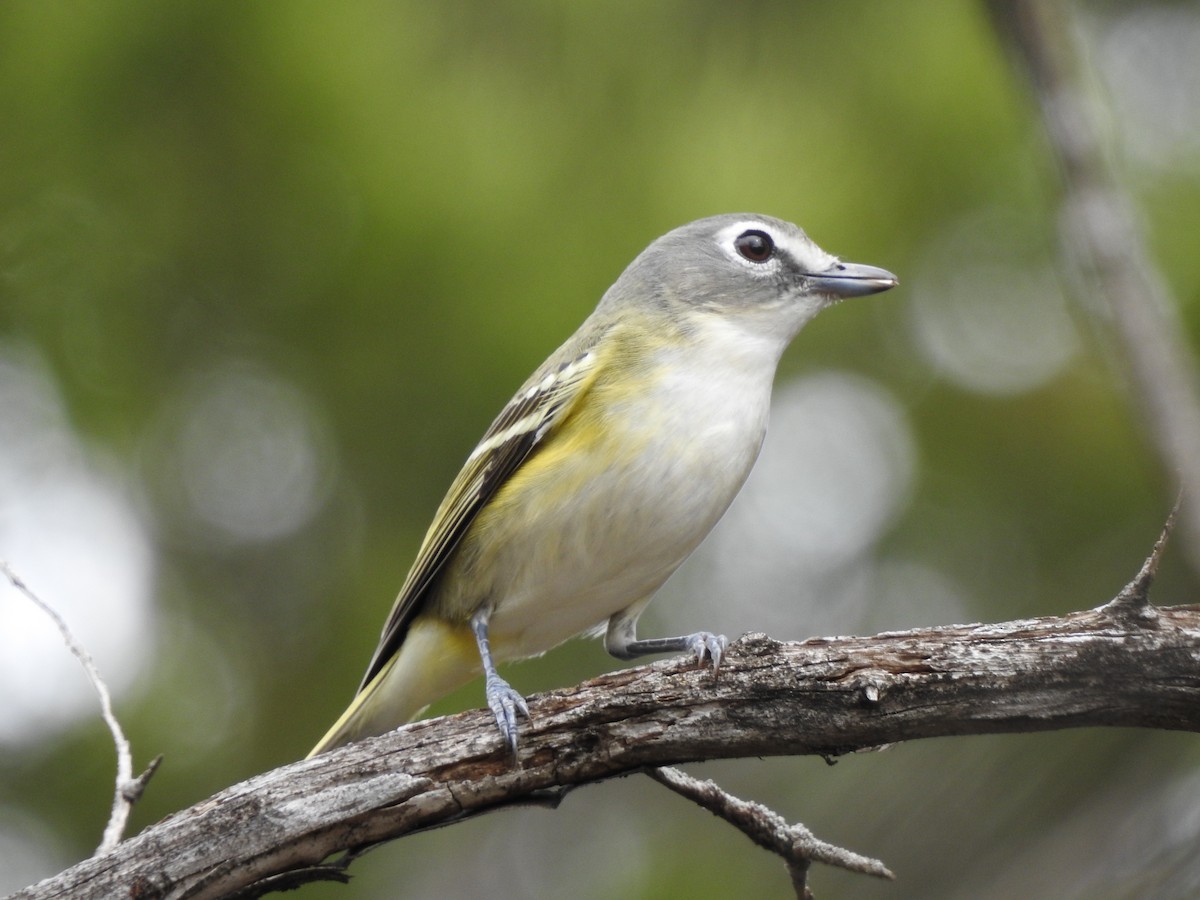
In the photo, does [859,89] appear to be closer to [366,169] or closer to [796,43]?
[796,43]

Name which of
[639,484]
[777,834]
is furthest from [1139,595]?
[639,484]

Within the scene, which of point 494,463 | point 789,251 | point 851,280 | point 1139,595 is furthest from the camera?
point 789,251

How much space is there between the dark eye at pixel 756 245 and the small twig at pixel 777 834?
1848 millimetres

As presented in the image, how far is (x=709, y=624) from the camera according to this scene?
5.11 meters

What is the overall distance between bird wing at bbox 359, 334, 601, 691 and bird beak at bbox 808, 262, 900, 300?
783 millimetres

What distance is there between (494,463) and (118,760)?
4.43 ft

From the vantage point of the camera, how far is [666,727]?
2.59 meters

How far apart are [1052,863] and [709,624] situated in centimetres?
316

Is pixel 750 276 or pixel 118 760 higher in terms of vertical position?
pixel 750 276

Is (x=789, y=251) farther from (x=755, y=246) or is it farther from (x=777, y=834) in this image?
(x=777, y=834)

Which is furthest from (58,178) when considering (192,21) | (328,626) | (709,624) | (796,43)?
(709,624)

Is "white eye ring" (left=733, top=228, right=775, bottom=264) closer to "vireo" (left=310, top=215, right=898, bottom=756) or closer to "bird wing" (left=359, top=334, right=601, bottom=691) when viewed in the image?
"vireo" (left=310, top=215, right=898, bottom=756)

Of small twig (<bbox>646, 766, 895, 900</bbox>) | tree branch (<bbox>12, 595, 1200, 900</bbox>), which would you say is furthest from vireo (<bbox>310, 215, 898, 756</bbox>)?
small twig (<bbox>646, 766, 895, 900</bbox>)

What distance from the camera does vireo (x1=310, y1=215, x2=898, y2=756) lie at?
3.25 metres
